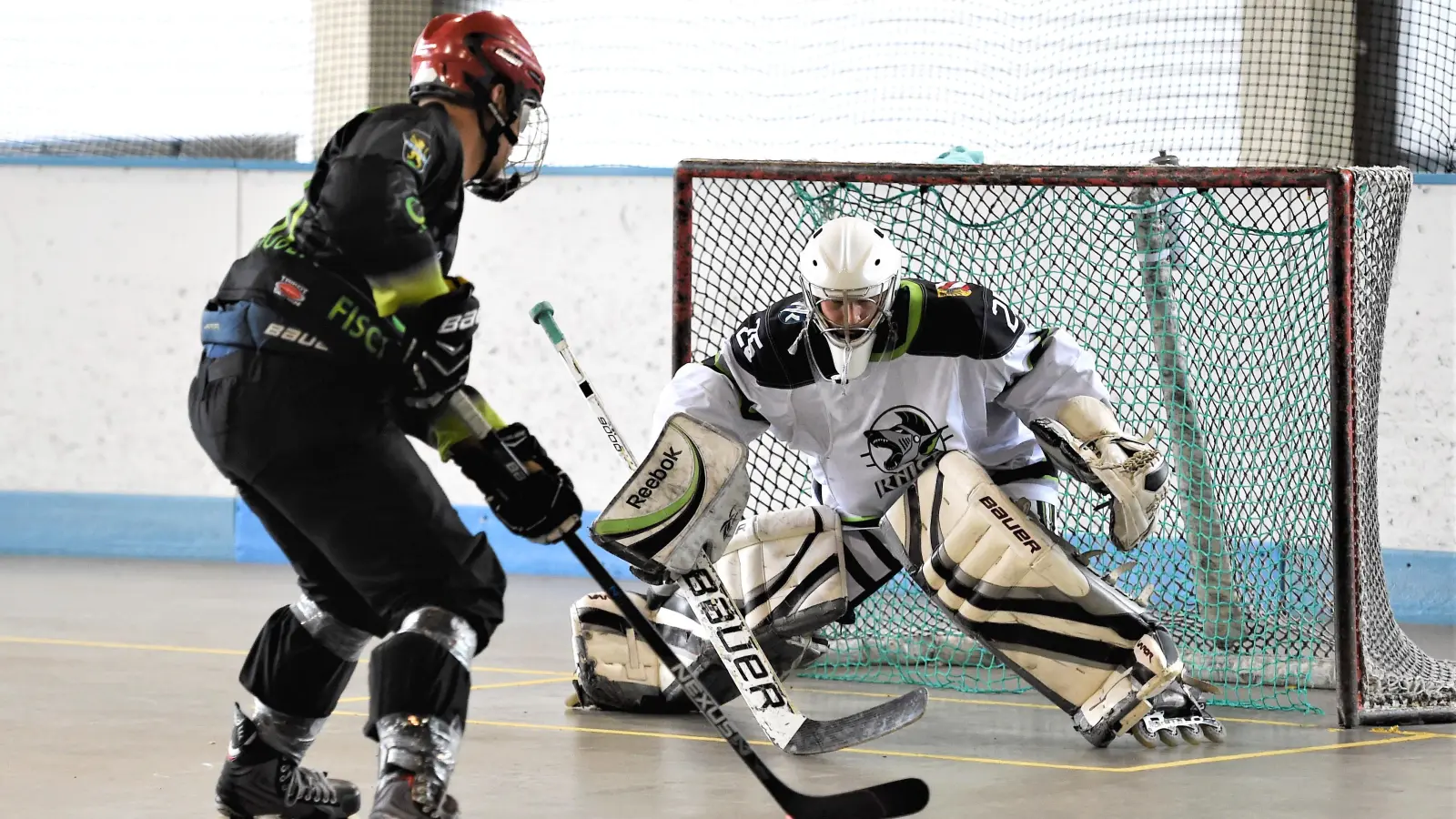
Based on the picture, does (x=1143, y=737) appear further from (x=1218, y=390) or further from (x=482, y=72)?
(x=482, y=72)

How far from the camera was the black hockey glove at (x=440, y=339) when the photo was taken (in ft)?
7.14

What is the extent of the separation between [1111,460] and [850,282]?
66cm

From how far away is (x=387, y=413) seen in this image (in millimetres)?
2305

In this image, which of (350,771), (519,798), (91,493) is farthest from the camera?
(91,493)

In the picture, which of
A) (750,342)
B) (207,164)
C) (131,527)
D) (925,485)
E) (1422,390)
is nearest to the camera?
(925,485)

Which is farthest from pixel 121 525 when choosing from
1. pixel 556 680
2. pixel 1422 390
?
pixel 1422 390

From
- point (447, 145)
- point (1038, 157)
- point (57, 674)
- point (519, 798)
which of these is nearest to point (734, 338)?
point (519, 798)

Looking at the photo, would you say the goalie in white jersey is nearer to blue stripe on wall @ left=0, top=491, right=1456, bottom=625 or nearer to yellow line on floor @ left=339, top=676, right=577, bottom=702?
yellow line on floor @ left=339, top=676, right=577, bottom=702

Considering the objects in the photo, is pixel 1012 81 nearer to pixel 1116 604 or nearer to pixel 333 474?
pixel 1116 604

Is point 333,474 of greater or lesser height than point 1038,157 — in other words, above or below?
below

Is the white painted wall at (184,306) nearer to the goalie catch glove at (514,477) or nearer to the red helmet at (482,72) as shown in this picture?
the red helmet at (482,72)

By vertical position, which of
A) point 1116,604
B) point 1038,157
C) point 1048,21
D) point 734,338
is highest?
point 1048,21

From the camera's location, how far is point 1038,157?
6.62m

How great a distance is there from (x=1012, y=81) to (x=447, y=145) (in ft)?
15.7
